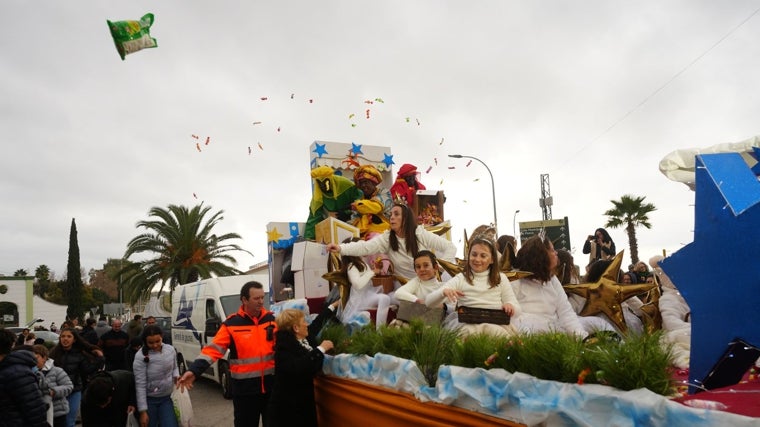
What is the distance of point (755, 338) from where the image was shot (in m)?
2.10

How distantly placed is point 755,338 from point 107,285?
279 ft

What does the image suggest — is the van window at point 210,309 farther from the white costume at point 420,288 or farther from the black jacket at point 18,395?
the white costume at point 420,288

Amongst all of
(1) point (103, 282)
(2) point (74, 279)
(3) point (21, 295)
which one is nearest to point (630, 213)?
(2) point (74, 279)

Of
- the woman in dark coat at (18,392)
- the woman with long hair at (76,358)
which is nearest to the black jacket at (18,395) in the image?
the woman in dark coat at (18,392)

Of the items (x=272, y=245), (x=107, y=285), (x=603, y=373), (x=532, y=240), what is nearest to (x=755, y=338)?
(x=603, y=373)

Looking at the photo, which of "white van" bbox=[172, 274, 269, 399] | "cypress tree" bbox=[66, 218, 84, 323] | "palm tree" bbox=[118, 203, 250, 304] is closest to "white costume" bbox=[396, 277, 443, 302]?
"white van" bbox=[172, 274, 269, 399]

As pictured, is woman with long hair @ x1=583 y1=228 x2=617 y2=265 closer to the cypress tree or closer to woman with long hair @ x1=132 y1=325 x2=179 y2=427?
woman with long hair @ x1=132 y1=325 x2=179 y2=427

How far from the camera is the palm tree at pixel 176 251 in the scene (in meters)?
24.2

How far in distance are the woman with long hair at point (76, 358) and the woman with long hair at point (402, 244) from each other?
398cm

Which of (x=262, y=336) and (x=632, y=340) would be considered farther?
(x=262, y=336)

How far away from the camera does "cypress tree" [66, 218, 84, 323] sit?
35.2 m

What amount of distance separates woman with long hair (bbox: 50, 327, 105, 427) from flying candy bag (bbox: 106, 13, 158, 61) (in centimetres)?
369

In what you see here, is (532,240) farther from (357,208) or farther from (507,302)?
(357,208)

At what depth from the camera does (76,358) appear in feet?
22.6
